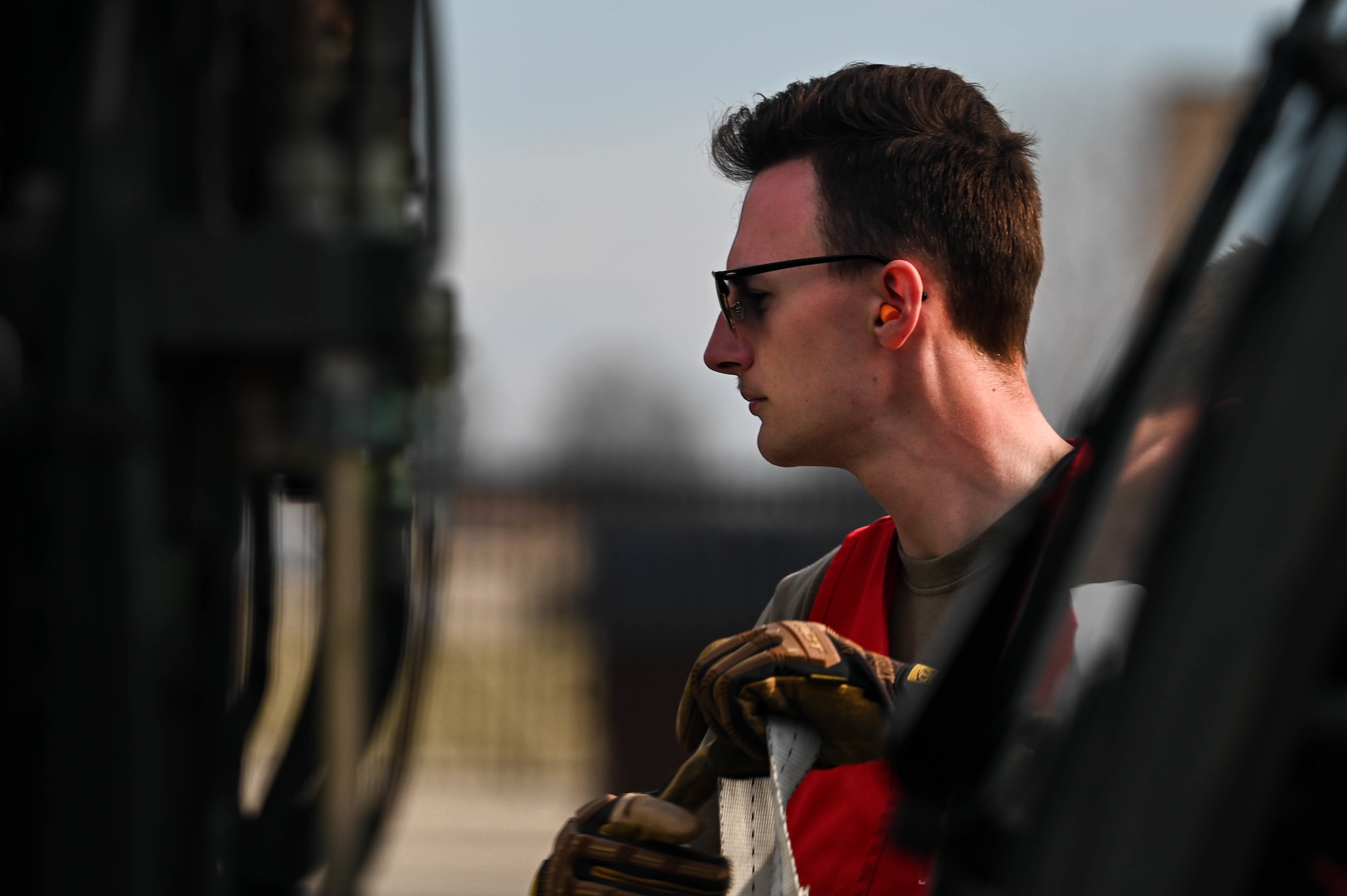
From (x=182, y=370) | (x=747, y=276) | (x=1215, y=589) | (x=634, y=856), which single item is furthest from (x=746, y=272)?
(x=1215, y=589)

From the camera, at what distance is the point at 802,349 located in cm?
204

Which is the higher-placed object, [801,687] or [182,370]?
[182,370]

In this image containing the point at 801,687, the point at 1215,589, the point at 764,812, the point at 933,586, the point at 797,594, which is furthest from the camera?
the point at 797,594

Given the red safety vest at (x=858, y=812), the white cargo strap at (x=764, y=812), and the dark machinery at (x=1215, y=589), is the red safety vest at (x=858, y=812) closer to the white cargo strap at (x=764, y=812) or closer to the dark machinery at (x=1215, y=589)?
the white cargo strap at (x=764, y=812)

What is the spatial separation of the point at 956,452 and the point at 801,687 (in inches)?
24.3

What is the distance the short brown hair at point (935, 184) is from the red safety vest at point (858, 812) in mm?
408

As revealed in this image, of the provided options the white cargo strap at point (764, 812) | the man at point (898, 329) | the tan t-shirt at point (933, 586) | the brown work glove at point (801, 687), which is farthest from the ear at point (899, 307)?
the white cargo strap at point (764, 812)

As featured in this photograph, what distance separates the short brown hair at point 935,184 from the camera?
2045 mm

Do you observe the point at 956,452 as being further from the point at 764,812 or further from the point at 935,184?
the point at 764,812

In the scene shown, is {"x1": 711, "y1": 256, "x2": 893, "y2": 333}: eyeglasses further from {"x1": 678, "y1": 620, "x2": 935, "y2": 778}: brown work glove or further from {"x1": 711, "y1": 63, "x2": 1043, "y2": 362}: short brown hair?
{"x1": 678, "y1": 620, "x2": 935, "y2": 778}: brown work glove

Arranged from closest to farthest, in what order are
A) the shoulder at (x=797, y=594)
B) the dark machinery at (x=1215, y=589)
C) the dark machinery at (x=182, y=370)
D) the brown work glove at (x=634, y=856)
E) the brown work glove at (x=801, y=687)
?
the dark machinery at (x=1215, y=589)
the brown work glove at (x=801, y=687)
the brown work glove at (x=634, y=856)
the shoulder at (x=797, y=594)
the dark machinery at (x=182, y=370)

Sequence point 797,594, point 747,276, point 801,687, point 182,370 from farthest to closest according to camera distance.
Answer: point 182,370 < point 797,594 < point 747,276 < point 801,687

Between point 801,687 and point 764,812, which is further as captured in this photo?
point 764,812

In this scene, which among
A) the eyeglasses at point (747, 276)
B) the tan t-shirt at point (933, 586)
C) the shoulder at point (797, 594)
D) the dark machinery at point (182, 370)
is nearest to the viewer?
the tan t-shirt at point (933, 586)
